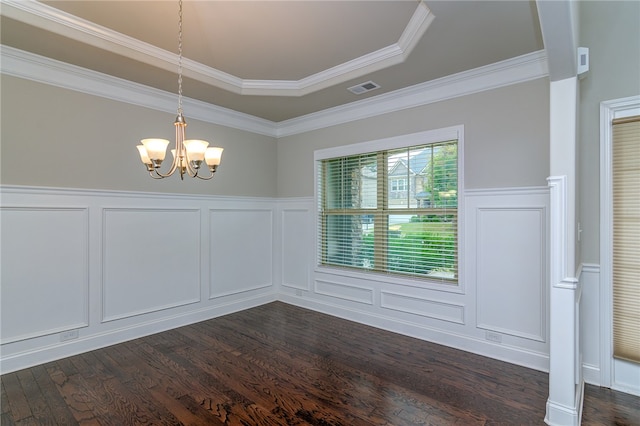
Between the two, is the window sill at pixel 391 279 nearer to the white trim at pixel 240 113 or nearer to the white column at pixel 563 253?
the white column at pixel 563 253

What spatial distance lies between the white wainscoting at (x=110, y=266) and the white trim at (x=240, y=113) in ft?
3.48

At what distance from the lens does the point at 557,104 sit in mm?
2133

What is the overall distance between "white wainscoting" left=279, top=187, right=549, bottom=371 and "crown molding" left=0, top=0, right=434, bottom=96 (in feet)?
5.29

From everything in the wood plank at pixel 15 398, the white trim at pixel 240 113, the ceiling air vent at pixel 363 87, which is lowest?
the wood plank at pixel 15 398

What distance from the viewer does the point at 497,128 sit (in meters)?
3.12

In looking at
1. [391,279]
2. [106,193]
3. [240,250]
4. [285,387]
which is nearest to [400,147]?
[391,279]

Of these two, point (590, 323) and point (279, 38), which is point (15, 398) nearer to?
point (279, 38)

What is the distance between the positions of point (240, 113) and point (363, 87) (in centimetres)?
187

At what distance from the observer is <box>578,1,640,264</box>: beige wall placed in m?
2.52

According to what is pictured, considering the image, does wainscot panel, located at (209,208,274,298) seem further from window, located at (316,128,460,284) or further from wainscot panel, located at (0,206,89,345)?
wainscot panel, located at (0,206,89,345)

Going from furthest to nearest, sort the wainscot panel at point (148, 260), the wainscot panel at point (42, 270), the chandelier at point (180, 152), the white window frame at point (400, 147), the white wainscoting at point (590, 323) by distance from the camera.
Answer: the wainscot panel at point (148, 260) < the white window frame at point (400, 147) < the wainscot panel at point (42, 270) < the white wainscoting at point (590, 323) < the chandelier at point (180, 152)

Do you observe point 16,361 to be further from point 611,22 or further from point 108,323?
point 611,22

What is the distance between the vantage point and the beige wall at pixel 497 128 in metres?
2.90

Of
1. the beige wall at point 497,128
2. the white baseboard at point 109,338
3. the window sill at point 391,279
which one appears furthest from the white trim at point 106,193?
the beige wall at point 497,128
